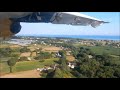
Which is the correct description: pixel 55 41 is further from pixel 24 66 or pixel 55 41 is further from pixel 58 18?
pixel 24 66

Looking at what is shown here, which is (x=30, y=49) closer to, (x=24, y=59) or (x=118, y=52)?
(x=24, y=59)

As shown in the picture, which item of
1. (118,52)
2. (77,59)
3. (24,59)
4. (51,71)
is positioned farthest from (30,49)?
(118,52)

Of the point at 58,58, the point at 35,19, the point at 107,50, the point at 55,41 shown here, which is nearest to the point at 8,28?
the point at 35,19

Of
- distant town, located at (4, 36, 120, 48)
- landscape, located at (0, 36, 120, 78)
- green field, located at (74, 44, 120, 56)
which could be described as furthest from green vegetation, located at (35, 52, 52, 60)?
green field, located at (74, 44, 120, 56)

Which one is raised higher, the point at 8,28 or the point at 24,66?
the point at 8,28

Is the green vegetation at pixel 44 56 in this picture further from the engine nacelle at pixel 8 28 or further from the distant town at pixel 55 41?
the engine nacelle at pixel 8 28

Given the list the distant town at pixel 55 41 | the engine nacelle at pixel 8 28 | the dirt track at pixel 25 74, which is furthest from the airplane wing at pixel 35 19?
the dirt track at pixel 25 74
